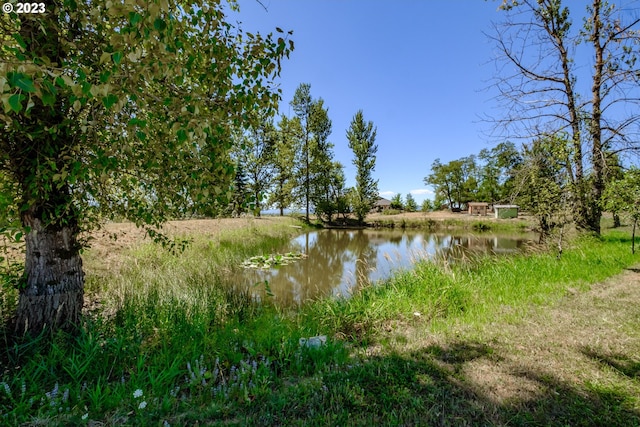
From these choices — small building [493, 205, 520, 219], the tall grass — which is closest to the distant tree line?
small building [493, 205, 520, 219]

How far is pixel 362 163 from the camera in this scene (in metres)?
34.6

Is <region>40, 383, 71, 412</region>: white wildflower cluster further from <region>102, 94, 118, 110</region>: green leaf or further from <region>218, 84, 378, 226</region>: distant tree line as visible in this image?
<region>218, 84, 378, 226</region>: distant tree line

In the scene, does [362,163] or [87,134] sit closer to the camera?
[87,134]

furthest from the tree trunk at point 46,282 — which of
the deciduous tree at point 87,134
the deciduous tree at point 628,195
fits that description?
the deciduous tree at point 628,195

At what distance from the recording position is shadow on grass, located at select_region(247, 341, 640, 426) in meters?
2.11

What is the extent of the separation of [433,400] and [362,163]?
33.4m

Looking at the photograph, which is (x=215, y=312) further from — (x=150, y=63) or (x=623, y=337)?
(x=623, y=337)

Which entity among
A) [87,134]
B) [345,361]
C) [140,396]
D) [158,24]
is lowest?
[345,361]

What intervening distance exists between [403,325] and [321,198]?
28.6 meters

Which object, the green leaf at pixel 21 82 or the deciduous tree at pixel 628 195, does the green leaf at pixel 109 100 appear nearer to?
the green leaf at pixel 21 82

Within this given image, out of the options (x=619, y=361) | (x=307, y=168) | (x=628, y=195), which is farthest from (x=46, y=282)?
(x=307, y=168)

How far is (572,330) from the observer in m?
3.66

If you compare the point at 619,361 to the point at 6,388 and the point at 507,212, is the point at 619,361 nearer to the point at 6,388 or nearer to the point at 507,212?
the point at 6,388

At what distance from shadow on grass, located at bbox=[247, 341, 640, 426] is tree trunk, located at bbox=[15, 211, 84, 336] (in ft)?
9.01
